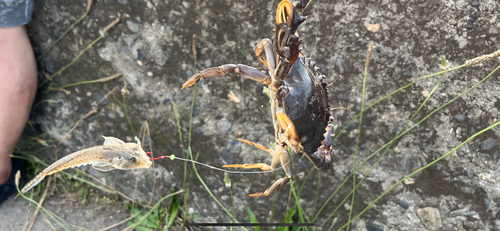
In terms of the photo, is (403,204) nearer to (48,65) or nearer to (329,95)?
(329,95)

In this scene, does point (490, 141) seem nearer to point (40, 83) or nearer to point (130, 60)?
point (130, 60)

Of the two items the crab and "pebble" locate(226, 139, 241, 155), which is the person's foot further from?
the crab

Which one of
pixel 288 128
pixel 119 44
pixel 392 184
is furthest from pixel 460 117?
pixel 119 44

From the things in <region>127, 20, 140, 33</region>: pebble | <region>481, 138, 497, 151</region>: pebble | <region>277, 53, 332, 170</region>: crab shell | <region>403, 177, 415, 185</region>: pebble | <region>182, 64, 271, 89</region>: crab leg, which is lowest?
<region>403, 177, 415, 185</region>: pebble

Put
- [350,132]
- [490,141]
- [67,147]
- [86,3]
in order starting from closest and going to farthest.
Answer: [490,141] → [350,132] → [86,3] → [67,147]

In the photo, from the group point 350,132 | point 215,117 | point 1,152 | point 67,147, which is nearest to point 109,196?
point 67,147

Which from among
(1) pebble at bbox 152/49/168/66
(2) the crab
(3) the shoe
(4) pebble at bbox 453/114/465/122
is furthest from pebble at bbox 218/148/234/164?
(3) the shoe
